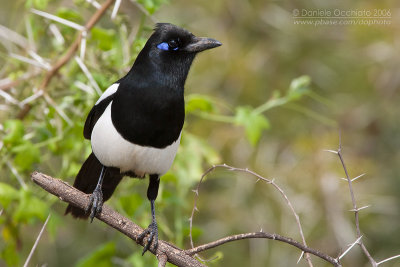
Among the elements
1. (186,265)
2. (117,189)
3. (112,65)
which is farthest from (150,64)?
(186,265)

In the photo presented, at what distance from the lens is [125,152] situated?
313 cm

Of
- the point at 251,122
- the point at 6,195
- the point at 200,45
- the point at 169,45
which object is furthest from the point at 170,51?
the point at 6,195

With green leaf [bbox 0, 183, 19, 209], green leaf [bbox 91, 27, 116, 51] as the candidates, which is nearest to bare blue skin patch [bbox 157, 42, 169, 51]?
green leaf [bbox 91, 27, 116, 51]

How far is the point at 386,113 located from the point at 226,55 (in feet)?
4.39

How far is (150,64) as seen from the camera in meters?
3.15

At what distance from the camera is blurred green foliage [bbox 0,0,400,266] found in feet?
11.5

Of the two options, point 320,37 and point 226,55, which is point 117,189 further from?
point 320,37

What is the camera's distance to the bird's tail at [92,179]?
3.49 meters

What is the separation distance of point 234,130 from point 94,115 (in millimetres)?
1831

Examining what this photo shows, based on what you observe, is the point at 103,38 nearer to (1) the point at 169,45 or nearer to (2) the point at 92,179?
(1) the point at 169,45

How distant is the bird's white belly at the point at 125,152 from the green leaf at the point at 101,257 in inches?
17.1

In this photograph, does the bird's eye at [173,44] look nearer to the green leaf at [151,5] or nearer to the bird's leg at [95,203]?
the green leaf at [151,5]

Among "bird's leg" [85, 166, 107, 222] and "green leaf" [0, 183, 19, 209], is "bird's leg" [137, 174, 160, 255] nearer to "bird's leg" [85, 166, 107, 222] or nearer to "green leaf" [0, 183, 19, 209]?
"bird's leg" [85, 166, 107, 222]

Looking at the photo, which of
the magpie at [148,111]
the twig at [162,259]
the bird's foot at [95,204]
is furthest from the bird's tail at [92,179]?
the twig at [162,259]
